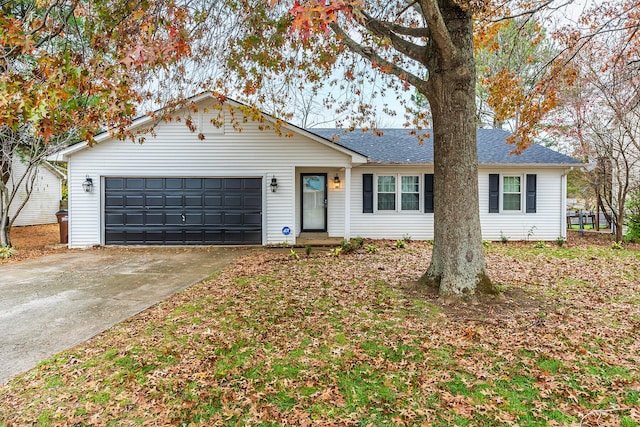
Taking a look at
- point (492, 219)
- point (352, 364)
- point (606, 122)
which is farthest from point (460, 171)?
point (606, 122)

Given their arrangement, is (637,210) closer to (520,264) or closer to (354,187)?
(520,264)

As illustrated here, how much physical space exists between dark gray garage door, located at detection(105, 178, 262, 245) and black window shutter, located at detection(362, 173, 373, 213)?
365 cm

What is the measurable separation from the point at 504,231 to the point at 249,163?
9.35 meters

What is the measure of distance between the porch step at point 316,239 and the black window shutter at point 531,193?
269 inches

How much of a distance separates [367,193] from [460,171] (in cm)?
676

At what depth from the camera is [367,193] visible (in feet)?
38.8

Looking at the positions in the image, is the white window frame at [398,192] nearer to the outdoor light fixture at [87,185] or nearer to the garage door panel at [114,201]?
the garage door panel at [114,201]

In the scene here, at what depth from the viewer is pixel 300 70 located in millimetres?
7820

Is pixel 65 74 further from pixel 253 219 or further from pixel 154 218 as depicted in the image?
pixel 154 218

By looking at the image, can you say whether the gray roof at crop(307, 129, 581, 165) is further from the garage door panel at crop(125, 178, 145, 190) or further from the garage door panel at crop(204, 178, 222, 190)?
the garage door panel at crop(125, 178, 145, 190)

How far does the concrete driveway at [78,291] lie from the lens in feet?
12.8

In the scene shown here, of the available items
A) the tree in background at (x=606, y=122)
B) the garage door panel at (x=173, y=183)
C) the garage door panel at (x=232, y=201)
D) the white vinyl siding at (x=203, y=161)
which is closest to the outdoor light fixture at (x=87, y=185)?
the white vinyl siding at (x=203, y=161)

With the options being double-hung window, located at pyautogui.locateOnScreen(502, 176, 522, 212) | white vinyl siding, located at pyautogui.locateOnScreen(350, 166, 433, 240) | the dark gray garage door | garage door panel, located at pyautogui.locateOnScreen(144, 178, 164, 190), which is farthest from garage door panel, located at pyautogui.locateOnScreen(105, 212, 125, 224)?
double-hung window, located at pyautogui.locateOnScreen(502, 176, 522, 212)

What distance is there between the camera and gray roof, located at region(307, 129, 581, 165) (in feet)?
38.0
